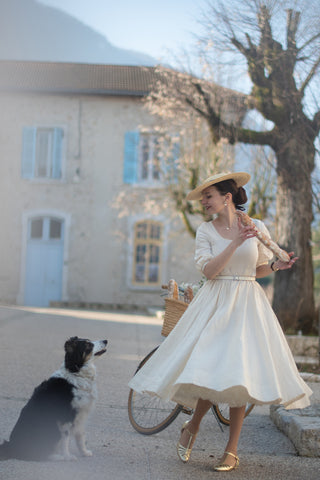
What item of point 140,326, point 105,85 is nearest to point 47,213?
point 105,85

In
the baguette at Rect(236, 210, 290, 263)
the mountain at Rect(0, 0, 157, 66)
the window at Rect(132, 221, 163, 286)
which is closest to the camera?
the baguette at Rect(236, 210, 290, 263)

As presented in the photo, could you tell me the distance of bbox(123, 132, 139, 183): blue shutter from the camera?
63.9 ft

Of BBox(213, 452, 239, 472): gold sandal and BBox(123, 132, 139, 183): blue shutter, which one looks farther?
BBox(123, 132, 139, 183): blue shutter

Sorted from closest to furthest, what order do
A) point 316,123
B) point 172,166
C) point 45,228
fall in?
point 316,123
point 172,166
point 45,228

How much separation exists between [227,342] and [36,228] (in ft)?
56.1

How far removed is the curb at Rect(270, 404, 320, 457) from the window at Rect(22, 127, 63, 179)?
52.5 ft

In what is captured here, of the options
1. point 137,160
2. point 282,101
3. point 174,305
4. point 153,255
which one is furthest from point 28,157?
point 174,305

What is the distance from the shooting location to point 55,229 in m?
20.0

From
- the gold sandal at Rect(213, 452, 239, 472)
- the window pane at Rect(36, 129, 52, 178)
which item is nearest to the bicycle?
the gold sandal at Rect(213, 452, 239, 472)

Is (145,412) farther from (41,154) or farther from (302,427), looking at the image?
(41,154)

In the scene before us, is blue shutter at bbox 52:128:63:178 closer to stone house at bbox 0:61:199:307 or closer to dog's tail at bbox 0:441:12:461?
stone house at bbox 0:61:199:307

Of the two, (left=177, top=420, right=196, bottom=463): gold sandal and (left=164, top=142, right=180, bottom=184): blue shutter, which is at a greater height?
(left=164, top=142, right=180, bottom=184): blue shutter

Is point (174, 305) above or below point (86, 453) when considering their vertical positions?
above

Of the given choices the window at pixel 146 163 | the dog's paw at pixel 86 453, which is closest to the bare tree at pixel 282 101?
the dog's paw at pixel 86 453
